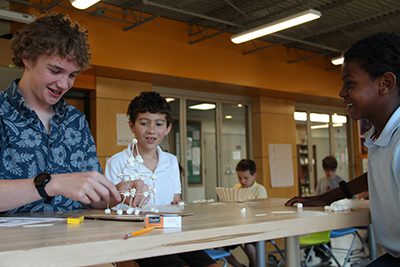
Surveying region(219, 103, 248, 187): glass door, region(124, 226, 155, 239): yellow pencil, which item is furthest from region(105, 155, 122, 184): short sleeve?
region(219, 103, 248, 187): glass door

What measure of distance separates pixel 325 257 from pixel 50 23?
4743 millimetres

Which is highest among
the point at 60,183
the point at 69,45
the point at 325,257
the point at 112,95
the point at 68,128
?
the point at 112,95

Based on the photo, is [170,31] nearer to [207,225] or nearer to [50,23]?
[50,23]

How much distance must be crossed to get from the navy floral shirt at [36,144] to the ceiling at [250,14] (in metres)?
4.21

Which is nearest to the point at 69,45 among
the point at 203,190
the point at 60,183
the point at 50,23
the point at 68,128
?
the point at 50,23

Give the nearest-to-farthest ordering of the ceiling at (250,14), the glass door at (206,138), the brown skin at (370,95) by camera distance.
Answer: the brown skin at (370,95)
the ceiling at (250,14)
the glass door at (206,138)

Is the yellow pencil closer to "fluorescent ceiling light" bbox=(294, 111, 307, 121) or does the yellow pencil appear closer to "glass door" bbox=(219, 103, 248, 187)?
"glass door" bbox=(219, 103, 248, 187)

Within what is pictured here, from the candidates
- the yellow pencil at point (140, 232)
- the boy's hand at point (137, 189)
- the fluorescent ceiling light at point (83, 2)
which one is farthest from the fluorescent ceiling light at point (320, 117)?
the yellow pencil at point (140, 232)

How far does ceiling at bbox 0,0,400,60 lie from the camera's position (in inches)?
244

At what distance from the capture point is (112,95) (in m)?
6.52

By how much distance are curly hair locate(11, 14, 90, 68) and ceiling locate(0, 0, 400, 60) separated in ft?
13.6

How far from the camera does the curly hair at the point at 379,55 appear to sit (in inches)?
64.4

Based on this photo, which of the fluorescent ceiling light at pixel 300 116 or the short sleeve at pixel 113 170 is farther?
the fluorescent ceiling light at pixel 300 116

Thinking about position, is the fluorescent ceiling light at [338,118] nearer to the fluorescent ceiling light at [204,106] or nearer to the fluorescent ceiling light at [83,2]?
the fluorescent ceiling light at [204,106]
